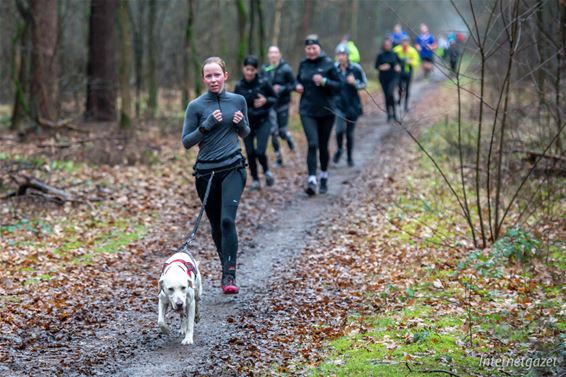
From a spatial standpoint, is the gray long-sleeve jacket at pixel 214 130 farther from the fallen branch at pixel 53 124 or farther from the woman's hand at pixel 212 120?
the fallen branch at pixel 53 124

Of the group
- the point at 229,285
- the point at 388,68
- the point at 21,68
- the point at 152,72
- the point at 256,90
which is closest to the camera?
the point at 229,285

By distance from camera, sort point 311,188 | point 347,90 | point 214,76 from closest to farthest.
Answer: point 214,76 < point 311,188 < point 347,90

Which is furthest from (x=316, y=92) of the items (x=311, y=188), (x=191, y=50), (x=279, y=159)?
(x=191, y=50)

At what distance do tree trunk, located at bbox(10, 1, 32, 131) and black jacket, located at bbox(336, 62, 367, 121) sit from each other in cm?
787

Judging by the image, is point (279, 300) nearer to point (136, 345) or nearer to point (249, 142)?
point (136, 345)

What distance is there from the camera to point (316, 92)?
40.8 ft

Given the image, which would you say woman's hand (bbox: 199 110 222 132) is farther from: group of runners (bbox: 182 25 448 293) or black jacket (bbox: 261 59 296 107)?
black jacket (bbox: 261 59 296 107)

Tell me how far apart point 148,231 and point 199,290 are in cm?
454

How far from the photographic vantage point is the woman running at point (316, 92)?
40.7 ft

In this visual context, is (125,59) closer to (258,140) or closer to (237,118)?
(258,140)

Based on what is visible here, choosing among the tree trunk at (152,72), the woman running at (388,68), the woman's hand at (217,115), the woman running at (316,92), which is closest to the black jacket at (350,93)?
the woman running at (316,92)

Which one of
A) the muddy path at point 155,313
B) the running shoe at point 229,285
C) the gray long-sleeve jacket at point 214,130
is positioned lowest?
the muddy path at point 155,313

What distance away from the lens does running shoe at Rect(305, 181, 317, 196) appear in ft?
43.1

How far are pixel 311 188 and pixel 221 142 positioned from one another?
229 inches
